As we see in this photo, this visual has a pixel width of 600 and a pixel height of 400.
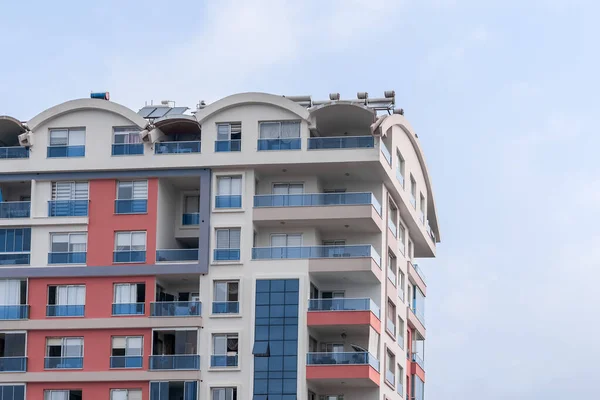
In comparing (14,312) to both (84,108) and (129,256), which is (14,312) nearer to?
(129,256)

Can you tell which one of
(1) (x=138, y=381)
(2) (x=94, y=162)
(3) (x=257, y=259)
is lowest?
(1) (x=138, y=381)

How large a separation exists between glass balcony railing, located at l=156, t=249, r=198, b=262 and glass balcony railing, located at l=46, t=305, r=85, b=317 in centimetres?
539

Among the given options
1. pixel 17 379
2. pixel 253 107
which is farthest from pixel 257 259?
pixel 17 379

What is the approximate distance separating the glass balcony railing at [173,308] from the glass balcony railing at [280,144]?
9.97 metres

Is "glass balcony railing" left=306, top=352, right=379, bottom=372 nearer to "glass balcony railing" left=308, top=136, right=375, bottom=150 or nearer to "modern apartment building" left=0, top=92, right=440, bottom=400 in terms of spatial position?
"modern apartment building" left=0, top=92, right=440, bottom=400

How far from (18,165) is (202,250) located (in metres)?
12.6

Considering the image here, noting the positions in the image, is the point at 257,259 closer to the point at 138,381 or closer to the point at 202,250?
the point at 202,250

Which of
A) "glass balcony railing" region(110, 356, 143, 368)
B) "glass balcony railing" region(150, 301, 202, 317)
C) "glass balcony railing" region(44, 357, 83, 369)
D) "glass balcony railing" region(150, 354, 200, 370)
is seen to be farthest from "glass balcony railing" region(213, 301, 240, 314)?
"glass balcony railing" region(44, 357, 83, 369)

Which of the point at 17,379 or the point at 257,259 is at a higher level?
the point at 257,259

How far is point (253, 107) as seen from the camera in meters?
96.6

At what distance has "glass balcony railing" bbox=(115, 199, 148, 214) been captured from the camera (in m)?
96.3

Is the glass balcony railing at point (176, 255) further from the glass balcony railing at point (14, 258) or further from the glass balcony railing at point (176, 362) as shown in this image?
the glass balcony railing at point (14, 258)

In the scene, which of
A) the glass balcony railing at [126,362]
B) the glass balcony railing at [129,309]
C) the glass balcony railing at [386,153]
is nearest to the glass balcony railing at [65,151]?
the glass balcony railing at [129,309]

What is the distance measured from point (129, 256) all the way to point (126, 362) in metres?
6.17
